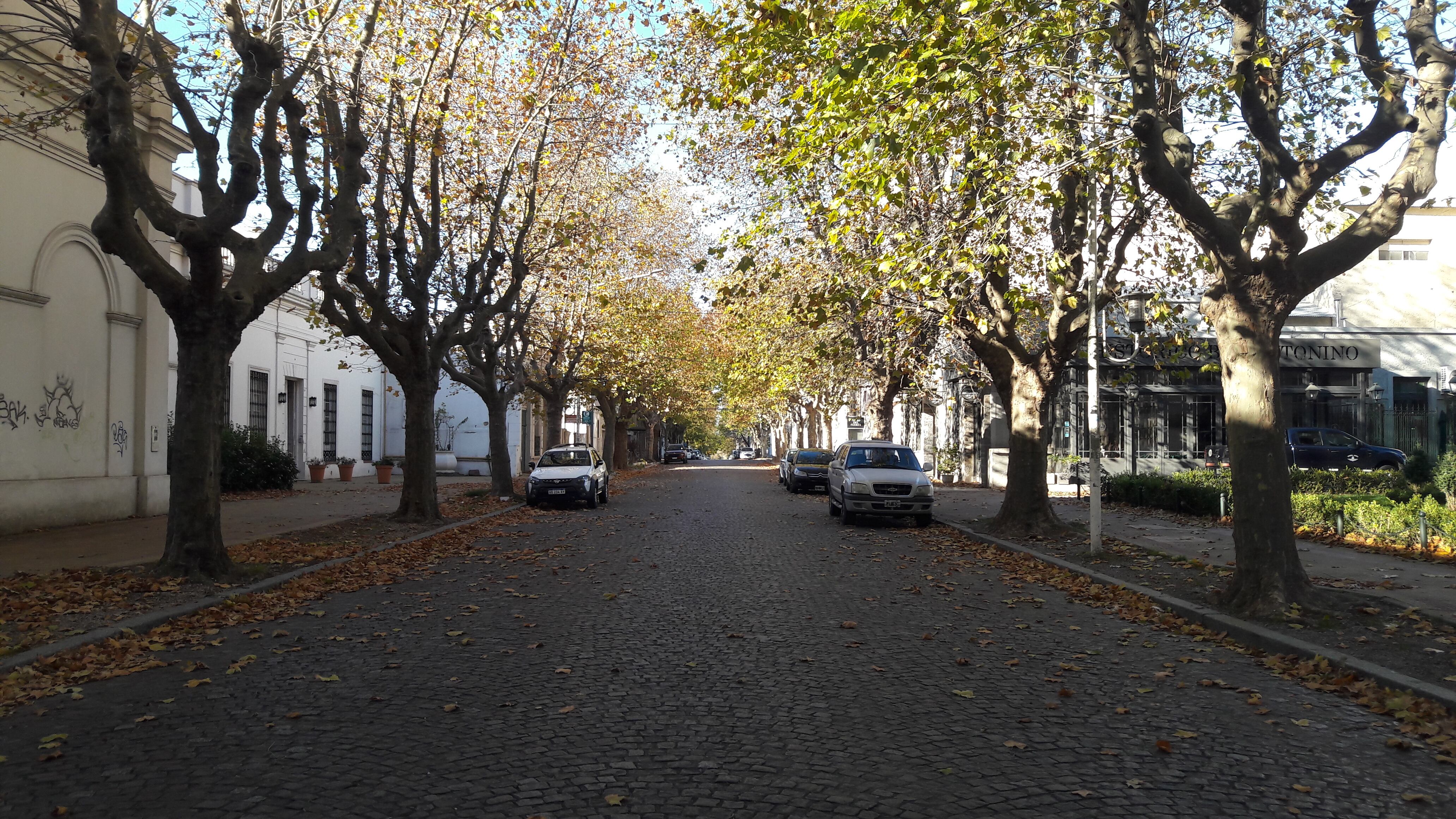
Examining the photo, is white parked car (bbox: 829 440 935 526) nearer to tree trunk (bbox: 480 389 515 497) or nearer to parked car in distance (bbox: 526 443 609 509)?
parked car in distance (bbox: 526 443 609 509)

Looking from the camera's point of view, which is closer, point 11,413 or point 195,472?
point 195,472

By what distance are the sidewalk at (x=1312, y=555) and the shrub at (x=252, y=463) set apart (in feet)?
55.2

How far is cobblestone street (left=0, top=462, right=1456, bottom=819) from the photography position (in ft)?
14.6

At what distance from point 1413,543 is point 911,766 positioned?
1157 centimetres

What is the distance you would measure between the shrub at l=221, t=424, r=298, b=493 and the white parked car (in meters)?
15.0

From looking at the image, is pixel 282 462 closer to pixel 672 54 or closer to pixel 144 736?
pixel 672 54

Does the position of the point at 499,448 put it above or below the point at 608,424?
below

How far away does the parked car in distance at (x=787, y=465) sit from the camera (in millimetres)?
33094

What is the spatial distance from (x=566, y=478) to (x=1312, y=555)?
50.1 ft

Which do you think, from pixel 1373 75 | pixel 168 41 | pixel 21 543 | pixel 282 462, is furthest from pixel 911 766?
pixel 282 462

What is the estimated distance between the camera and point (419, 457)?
18.8 metres

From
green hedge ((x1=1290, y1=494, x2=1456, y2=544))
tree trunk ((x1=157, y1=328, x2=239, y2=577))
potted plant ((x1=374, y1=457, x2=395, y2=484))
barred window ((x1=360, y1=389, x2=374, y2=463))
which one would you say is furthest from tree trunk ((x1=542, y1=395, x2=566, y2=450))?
green hedge ((x1=1290, y1=494, x2=1456, y2=544))

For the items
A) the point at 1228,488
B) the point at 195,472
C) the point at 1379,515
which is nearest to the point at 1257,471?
the point at 1379,515

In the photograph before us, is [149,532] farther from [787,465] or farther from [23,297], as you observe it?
[787,465]
